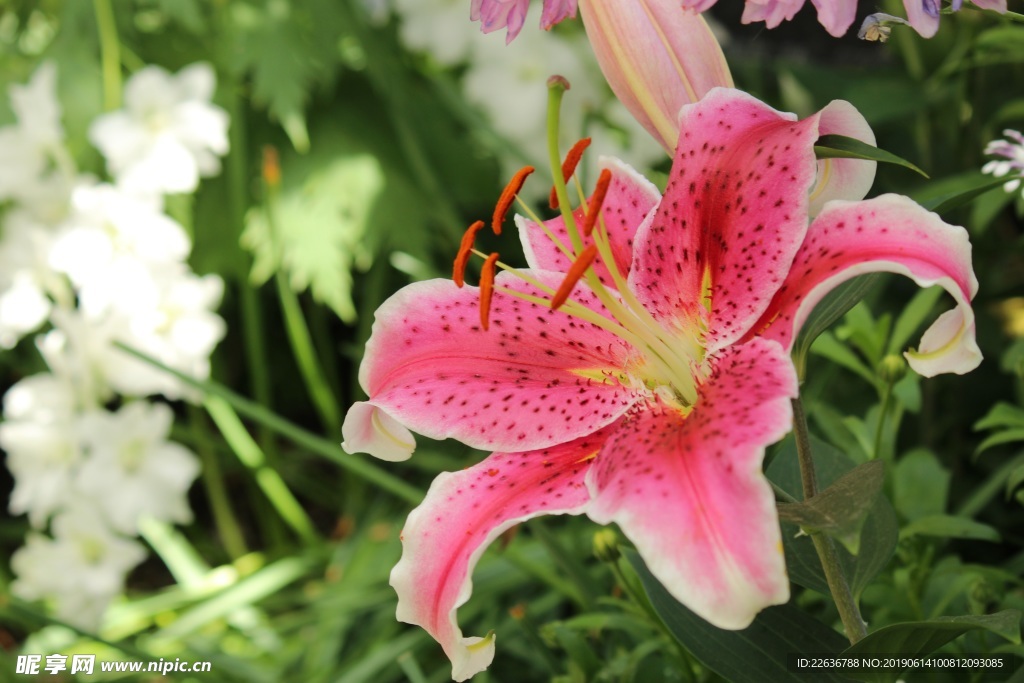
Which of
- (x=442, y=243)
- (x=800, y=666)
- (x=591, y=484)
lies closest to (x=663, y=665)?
(x=800, y=666)

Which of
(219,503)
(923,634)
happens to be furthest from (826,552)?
(219,503)

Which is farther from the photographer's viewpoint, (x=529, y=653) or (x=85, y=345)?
(x=85, y=345)

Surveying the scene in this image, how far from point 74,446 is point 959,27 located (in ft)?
3.32

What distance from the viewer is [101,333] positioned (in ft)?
3.44

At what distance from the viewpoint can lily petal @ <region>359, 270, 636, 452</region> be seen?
410mm

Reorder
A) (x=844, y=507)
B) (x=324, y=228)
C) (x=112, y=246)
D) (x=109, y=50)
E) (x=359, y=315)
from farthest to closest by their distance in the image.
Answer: (x=359, y=315) < (x=324, y=228) < (x=109, y=50) < (x=112, y=246) < (x=844, y=507)

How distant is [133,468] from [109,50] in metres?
0.45

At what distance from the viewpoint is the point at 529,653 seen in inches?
33.2

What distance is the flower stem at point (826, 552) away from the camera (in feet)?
1.23

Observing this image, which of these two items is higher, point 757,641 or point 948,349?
point 948,349

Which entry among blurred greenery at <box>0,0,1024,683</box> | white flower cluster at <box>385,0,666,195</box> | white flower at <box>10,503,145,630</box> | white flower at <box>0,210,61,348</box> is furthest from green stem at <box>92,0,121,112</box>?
white flower at <box>10,503,145,630</box>

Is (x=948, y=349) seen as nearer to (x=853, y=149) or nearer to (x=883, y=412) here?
(x=853, y=149)

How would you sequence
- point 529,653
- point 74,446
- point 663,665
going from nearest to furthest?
point 663,665, point 529,653, point 74,446

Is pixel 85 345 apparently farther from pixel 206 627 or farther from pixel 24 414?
pixel 206 627
